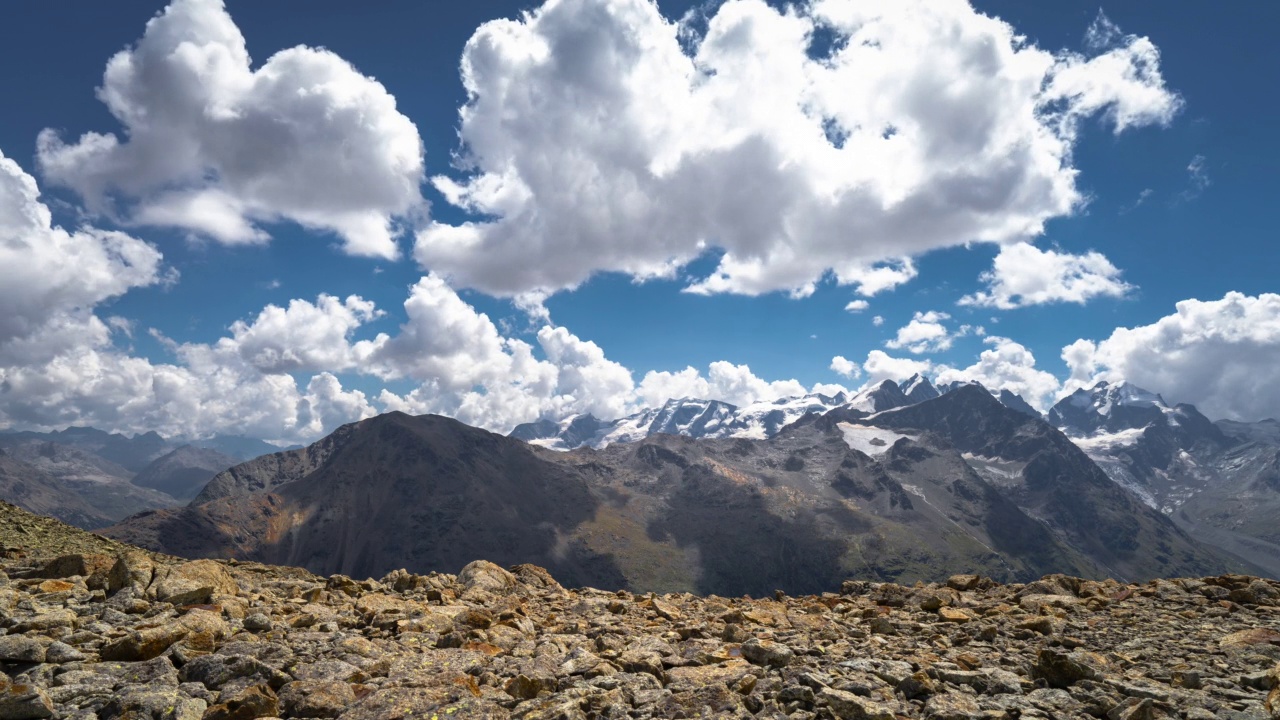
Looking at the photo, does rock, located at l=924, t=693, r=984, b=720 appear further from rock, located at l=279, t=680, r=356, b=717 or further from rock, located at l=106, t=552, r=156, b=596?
rock, located at l=106, t=552, r=156, b=596

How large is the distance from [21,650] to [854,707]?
1917 cm

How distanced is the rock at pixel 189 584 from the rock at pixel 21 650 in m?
5.56

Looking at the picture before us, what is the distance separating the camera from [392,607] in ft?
75.5

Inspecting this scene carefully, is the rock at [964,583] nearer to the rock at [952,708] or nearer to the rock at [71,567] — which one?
Result: the rock at [952,708]

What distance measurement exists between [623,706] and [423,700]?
469 centimetres

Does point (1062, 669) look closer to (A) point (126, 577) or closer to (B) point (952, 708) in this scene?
(B) point (952, 708)

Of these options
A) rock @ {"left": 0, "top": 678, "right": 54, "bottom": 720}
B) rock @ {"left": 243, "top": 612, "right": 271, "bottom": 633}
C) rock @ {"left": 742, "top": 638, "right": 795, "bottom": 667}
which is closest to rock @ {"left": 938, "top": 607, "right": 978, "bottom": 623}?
rock @ {"left": 742, "top": 638, "right": 795, "bottom": 667}

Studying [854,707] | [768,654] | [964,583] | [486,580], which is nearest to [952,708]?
[854,707]

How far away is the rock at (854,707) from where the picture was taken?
13102 millimetres

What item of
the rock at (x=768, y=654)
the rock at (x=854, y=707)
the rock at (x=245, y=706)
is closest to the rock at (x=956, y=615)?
the rock at (x=768, y=654)

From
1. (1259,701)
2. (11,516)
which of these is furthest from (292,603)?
(11,516)

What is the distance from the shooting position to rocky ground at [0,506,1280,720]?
44.5 ft

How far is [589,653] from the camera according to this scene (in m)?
18.1

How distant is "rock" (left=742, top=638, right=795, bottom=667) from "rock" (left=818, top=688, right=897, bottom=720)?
4.07 m
